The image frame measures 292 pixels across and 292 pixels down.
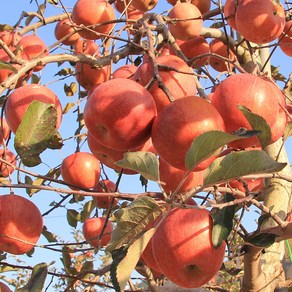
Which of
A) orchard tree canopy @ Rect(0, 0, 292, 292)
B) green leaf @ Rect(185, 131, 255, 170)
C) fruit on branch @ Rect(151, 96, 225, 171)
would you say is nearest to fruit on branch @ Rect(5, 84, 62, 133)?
orchard tree canopy @ Rect(0, 0, 292, 292)

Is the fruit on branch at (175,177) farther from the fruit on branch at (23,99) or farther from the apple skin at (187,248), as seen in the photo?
the fruit on branch at (23,99)

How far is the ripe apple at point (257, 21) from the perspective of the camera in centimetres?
179

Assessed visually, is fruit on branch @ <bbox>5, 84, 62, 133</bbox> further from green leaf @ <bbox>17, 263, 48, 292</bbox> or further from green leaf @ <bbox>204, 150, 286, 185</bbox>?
green leaf @ <bbox>204, 150, 286, 185</bbox>

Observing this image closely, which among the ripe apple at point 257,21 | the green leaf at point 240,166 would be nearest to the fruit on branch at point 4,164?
the green leaf at point 240,166

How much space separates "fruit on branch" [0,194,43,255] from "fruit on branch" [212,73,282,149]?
566 millimetres

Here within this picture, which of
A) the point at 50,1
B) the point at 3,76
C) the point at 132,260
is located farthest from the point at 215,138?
the point at 50,1

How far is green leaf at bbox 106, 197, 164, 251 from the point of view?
2.82 ft

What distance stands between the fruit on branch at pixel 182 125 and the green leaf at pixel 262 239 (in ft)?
0.90

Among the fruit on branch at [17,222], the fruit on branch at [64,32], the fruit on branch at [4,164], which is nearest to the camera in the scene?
the fruit on branch at [4,164]

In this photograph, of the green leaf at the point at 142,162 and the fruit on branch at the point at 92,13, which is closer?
the green leaf at the point at 142,162

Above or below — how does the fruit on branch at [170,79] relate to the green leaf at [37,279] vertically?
above

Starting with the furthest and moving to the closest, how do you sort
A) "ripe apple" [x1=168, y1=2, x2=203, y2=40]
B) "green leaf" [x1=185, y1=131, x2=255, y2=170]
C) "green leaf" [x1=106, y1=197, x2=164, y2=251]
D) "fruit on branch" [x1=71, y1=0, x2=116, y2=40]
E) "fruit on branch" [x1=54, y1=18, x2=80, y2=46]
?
1. "fruit on branch" [x1=54, y1=18, x2=80, y2=46]
2. "fruit on branch" [x1=71, y1=0, x2=116, y2=40]
3. "ripe apple" [x1=168, y1=2, x2=203, y2=40]
4. "green leaf" [x1=106, y1=197, x2=164, y2=251]
5. "green leaf" [x1=185, y1=131, x2=255, y2=170]

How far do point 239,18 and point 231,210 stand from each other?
104 centimetres

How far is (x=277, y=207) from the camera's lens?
1455 mm
